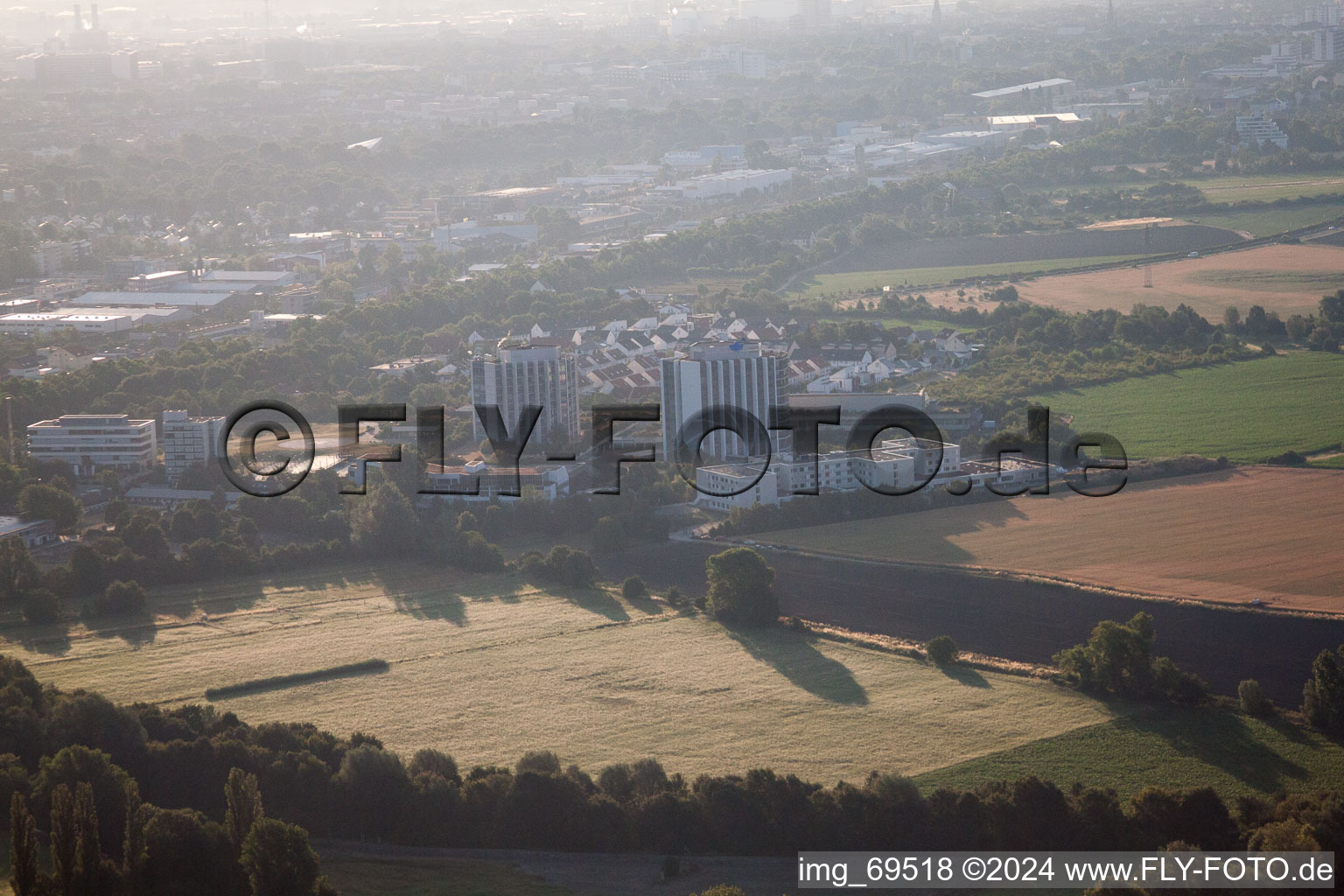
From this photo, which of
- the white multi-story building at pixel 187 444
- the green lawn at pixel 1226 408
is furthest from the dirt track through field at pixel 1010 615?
the white multi-story building at pixel 187 444

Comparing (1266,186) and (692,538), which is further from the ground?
(1266,186)

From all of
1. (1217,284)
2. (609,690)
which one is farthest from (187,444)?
(1217,284)

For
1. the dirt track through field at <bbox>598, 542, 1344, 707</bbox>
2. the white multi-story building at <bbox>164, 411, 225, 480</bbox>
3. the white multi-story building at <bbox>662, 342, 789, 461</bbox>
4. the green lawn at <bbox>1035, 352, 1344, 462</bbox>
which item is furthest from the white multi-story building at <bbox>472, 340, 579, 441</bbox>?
the green lawn at <bbox>1035, 352, 1344, 462</bbox>

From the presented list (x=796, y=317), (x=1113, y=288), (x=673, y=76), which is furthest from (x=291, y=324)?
(x=673, y=76)

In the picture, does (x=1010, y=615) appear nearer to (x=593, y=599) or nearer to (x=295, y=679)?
(x=593, y=599)

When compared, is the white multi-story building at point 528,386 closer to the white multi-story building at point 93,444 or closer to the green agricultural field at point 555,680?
the white multi-story building at point 93,444

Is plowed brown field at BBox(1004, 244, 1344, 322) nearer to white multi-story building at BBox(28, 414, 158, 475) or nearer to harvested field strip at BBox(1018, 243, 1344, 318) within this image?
harvested field strip at BBox(1018, 243, 1344, 318)

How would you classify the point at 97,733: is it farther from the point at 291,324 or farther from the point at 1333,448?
the point at 291,324
